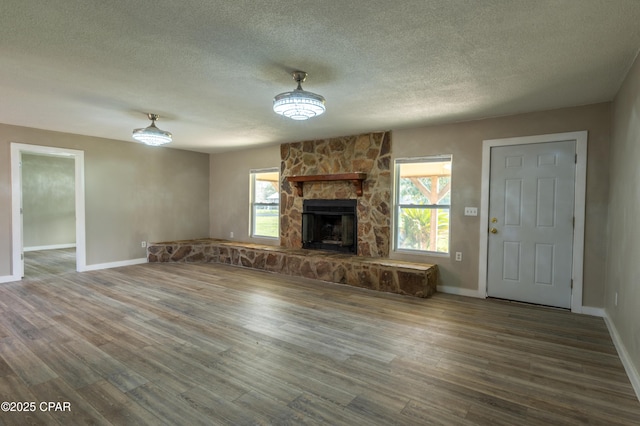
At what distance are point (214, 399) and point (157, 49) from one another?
2513 mm

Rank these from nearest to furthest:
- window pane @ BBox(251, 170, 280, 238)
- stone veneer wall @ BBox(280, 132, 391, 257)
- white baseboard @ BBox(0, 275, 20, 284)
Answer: white baseboard @ BBox(0, 275, 20, 284), stone veneer wall @ BBox(280, 132, 391, 257), window pane @ BBox(251, 170, 280, 238)

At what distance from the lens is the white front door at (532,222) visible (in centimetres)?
380

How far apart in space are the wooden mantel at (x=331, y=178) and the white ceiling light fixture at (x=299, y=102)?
8.04 feet

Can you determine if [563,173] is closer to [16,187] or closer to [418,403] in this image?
[418,403]

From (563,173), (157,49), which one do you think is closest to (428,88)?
(563,173)

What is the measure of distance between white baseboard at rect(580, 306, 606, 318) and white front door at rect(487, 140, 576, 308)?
0.16 metres

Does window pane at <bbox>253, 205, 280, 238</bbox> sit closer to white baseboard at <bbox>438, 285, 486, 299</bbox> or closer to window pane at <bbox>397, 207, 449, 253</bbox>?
window pane at <bbox>397, 207, 449, 253</bbox>

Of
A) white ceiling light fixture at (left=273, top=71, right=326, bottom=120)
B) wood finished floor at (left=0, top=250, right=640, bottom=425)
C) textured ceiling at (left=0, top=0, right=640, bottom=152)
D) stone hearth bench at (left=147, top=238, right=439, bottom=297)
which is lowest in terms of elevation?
wood finished floor at (left=0, top=250, right=640, bottom=425)

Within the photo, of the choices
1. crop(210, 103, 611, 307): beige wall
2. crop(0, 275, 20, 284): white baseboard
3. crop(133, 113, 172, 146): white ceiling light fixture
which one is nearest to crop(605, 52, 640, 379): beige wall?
crop(210, 103, 611, 307): beige wall

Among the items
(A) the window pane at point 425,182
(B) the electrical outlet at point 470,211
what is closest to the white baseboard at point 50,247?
(A) the window pane at point 425,182

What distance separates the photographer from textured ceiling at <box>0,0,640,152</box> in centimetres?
193

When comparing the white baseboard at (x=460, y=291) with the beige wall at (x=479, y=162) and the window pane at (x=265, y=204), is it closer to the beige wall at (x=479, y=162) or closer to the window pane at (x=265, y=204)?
the beige wall at (x=479, y=162)

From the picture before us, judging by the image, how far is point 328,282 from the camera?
5078 mm

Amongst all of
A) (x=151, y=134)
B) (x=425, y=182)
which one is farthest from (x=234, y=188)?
(x=425, y=182)
